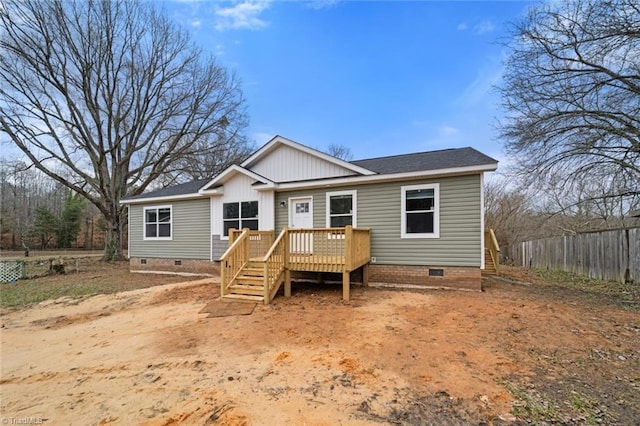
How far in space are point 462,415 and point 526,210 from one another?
21.9 m

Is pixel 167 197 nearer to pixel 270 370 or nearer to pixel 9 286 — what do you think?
pixel 9 286

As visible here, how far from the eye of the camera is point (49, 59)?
49.8 ft

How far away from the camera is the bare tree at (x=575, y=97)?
7.98 m

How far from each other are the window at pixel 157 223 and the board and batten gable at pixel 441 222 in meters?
7.02

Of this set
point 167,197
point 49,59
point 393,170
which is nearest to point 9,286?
point 167,197

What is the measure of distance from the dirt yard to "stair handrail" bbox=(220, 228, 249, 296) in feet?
2.67

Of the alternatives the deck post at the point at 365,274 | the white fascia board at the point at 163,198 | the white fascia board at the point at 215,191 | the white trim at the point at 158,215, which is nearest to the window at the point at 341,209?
the deck post at the point at 365,274

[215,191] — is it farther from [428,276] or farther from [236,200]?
[428,276]

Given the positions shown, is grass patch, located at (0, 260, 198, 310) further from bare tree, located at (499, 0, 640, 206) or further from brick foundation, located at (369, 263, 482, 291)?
bare tree, located at (499, 0, 640, 206)

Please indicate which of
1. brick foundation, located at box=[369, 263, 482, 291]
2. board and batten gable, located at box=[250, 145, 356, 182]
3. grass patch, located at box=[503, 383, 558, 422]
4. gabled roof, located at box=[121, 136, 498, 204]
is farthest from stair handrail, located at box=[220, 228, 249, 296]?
grass patch, located at box=[503, 383, 558, 422]

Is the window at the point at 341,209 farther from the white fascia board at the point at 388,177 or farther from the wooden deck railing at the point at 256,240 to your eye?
the wooden deck railing at the point at 256,240

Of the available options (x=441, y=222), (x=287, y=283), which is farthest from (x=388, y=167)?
(x=287, y=283)

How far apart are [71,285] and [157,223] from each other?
362cm

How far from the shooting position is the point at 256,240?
28.1 ft
